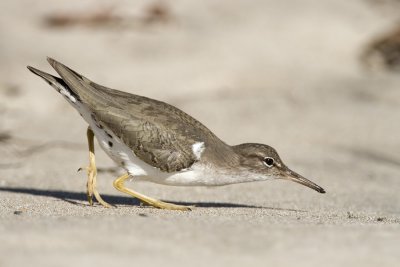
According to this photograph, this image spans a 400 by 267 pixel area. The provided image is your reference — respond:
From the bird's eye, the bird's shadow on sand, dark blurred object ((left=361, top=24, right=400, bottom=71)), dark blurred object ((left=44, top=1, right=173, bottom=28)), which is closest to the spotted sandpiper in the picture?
the bird's eye

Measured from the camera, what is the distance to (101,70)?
1390 centimetres

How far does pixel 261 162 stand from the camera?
7031 millimetres

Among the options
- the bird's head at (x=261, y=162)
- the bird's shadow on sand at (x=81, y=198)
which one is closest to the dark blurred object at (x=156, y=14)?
the bird's shadow on sand at (x=81, y=198)

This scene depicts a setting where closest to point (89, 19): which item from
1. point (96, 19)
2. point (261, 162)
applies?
point (96, 19)

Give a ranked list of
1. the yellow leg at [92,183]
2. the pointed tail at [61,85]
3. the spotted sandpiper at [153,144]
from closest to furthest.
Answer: the spotted sandpiper at [153,144]
the yellow leg at [92,183]
the pointed tail at [61,85]

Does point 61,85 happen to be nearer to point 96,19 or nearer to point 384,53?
point 384,53

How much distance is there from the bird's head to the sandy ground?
334 millimetres

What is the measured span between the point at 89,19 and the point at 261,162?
32.5 ft

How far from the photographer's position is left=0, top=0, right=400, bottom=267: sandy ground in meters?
4.75

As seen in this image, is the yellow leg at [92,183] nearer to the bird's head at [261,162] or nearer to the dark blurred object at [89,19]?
the bird's head at [261,162]

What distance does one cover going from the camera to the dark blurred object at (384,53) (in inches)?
557

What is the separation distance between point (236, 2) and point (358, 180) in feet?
31.9

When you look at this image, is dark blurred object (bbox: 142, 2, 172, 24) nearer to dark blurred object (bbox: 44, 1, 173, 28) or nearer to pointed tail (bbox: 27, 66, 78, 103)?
dark blurred object (bbox: 44, 1, 173, 28)

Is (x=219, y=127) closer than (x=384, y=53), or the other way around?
(x=219, y=127)
